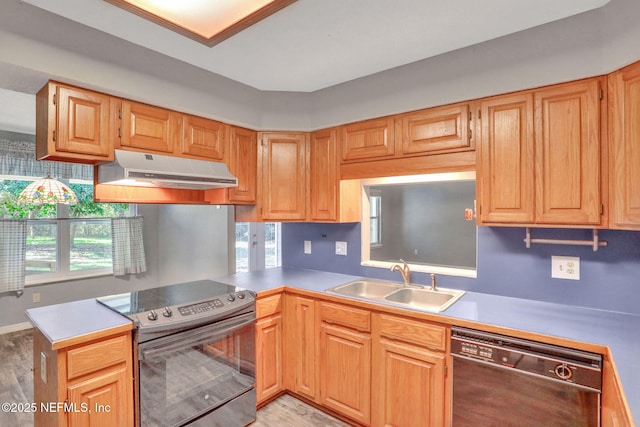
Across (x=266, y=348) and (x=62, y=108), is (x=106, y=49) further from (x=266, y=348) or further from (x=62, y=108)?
(x=266, y=348)

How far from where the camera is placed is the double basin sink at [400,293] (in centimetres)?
225

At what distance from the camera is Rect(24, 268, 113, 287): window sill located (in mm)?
4367

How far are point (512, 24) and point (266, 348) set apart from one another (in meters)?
2.56

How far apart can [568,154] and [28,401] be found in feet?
13.8

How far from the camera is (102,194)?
2.17 m

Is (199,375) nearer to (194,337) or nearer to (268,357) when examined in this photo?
(194,337)

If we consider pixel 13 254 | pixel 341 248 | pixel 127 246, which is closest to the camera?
pixel 341 248

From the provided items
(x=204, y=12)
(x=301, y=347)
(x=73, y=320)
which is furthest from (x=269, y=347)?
(x=204, y=12)

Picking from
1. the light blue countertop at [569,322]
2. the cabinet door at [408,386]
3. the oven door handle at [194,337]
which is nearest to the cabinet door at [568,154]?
the light blue countertop at [569,322]

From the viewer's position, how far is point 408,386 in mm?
1921

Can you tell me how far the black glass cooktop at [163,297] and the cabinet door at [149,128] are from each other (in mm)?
972

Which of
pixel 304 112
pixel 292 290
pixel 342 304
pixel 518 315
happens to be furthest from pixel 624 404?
pixel 304 112

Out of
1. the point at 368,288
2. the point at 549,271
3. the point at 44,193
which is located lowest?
the point at 368,288

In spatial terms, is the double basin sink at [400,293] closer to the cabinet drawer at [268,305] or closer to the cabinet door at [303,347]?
the cabinet door at [303,347]
